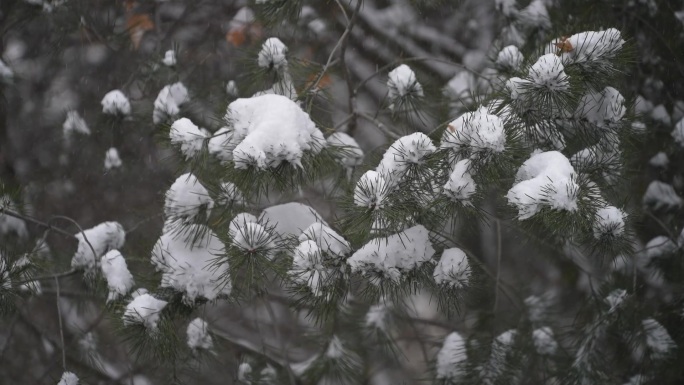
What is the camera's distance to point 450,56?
10.4 ft

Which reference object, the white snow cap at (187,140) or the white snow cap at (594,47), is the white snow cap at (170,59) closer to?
the white snow cap at (187,140)

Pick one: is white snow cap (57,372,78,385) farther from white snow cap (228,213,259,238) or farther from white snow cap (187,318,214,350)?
white snow cap (228,213,259,238)

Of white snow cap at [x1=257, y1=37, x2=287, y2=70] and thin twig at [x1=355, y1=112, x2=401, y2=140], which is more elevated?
white snow cap at [x1=257, y1=37, x2=287, y2=70]

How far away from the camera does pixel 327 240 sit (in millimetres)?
1327

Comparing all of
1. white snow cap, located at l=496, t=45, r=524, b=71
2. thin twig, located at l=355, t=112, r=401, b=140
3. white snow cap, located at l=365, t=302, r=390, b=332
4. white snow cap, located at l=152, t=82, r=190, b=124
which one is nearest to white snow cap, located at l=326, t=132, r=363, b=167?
thin twig, located at l=355, t=112, r=401, b=140

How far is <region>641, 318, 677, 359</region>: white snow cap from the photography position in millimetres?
1938

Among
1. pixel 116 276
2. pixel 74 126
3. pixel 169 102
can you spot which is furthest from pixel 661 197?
pixel 74 126

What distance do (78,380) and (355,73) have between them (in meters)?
2.09

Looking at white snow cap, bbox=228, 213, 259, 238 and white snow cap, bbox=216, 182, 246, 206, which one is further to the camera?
white snow cap, bbox=216, 182, 246, 206

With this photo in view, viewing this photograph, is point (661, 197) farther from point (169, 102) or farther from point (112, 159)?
point (112, 159)

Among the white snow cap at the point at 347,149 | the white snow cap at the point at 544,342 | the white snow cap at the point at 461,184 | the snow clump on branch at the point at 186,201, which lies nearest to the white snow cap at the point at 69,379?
the snow clump on branch at the point at 186,201

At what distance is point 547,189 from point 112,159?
1.67 meters

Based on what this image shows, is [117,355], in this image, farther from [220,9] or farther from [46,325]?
[220,9]

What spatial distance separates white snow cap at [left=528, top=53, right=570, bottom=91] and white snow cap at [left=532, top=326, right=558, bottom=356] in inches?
45.7
